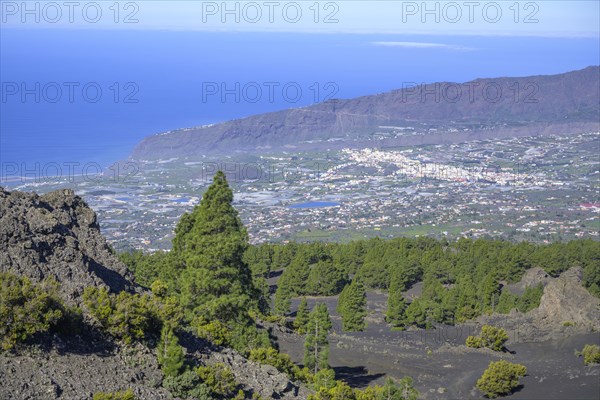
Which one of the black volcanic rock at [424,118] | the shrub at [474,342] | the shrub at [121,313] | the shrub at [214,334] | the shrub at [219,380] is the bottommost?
the shrub at [474,342]

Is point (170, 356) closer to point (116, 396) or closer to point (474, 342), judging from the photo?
point (116, 396)

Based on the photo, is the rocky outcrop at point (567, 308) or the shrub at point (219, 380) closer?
the shrub at point (219, 380)

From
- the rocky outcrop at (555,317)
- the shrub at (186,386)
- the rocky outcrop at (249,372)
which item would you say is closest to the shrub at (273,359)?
the rocky outcrop at (249,372)

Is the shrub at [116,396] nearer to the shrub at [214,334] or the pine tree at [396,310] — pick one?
the shrub at [214,334]

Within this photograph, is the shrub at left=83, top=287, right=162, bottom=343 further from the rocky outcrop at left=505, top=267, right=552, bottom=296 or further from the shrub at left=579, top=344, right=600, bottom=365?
the rocky outcrop at left=505, top=267, right=552, bottom=296

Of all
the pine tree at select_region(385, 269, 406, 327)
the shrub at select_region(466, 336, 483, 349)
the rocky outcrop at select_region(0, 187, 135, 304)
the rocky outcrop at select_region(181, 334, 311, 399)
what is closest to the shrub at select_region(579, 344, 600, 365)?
the shrub at select_region(466, 336, 483, 349)
